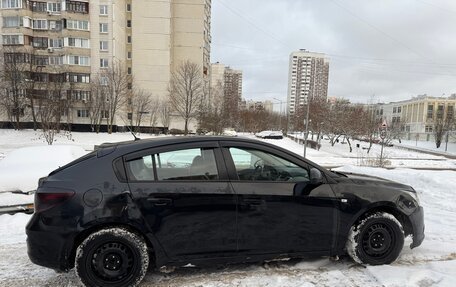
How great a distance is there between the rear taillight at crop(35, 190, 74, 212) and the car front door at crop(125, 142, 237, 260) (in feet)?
2.05

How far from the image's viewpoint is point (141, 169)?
349cm

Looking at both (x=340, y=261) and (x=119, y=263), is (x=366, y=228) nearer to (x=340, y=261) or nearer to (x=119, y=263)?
(x=340, y=261)

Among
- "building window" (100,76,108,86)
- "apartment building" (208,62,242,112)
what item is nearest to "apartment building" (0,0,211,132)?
"building window" (100,76,108,86)

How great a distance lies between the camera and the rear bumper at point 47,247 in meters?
3.28

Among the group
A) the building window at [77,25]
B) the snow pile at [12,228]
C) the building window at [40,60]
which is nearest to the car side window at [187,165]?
the snow pile at [12,228]

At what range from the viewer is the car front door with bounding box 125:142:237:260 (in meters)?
3.41

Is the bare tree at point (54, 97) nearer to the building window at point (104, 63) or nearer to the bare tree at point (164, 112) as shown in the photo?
the building window at point (104, 63)

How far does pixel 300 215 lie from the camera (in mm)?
3744

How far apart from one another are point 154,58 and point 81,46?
12.5 m

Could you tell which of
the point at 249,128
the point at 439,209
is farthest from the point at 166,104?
the point at 439,209

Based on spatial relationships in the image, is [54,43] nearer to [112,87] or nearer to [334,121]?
[112,87]

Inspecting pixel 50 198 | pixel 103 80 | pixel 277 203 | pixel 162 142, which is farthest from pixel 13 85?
pixel 277 203

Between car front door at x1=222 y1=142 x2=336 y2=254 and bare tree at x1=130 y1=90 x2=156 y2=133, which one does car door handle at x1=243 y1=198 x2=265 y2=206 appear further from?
bare tree at x1=130 y1=90 x2=156 y2=133

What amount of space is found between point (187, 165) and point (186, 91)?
5524cm
